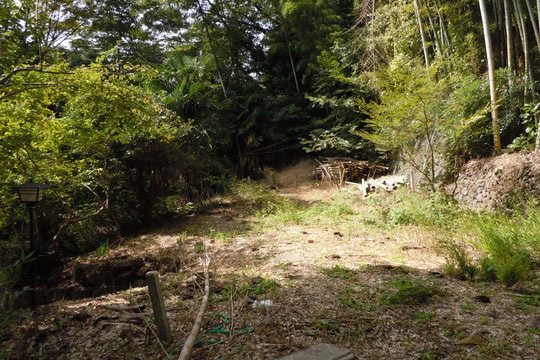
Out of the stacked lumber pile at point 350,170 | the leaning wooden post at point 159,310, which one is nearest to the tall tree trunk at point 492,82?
the stacked lumber pile at point 350,170

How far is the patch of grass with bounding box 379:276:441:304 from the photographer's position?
2.42 m

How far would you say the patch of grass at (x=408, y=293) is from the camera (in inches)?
95.3

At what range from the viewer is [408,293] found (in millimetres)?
2418

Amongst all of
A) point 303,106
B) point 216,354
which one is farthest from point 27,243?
point 303,106

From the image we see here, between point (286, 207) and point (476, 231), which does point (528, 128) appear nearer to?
point (476, 231)

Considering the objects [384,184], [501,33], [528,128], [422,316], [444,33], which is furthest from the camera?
[384,184]

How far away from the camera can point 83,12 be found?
3.23 m

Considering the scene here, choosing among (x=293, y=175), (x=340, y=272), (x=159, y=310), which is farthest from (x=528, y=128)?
(x=293, y=175)

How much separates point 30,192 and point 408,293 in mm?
4375

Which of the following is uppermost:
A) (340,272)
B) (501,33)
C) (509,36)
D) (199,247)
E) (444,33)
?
(444,33)

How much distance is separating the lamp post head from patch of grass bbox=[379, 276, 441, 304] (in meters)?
4.14

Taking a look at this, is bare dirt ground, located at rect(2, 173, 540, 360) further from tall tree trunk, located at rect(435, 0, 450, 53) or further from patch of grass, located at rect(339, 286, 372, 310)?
tall tree trunk, located at rect(435, 0, 450, 53)

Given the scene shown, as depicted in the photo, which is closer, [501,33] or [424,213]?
[424,213]

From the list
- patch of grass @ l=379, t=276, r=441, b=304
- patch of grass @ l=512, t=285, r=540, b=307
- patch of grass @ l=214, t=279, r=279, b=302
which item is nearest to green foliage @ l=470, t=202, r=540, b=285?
patch of grass @ l=512, t=285, r=540, b=307
